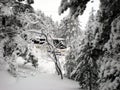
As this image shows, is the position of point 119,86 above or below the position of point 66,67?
above

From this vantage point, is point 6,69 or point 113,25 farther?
point 6,69

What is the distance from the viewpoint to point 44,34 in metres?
17.0

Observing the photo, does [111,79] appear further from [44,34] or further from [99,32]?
[44,34]

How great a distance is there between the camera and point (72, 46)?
18047 millimetres

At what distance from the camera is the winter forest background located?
5566mm

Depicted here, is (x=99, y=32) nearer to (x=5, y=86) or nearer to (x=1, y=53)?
(x=5, y=86)

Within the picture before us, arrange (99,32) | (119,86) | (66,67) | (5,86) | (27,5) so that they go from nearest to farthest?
(119,86)
(99,32)
(5,86)
(27,5)
(66,67)

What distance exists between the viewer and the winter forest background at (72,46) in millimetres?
5566

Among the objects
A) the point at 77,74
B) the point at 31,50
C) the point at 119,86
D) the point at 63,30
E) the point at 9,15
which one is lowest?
the point at 63,30

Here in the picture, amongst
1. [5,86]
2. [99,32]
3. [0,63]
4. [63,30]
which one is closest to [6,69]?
[0,63]

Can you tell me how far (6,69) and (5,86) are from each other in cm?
217

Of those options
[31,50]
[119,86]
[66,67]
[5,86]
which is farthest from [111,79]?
[66,67]

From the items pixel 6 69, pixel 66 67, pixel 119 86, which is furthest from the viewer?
pixel 66 67

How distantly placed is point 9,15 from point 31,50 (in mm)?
4534
